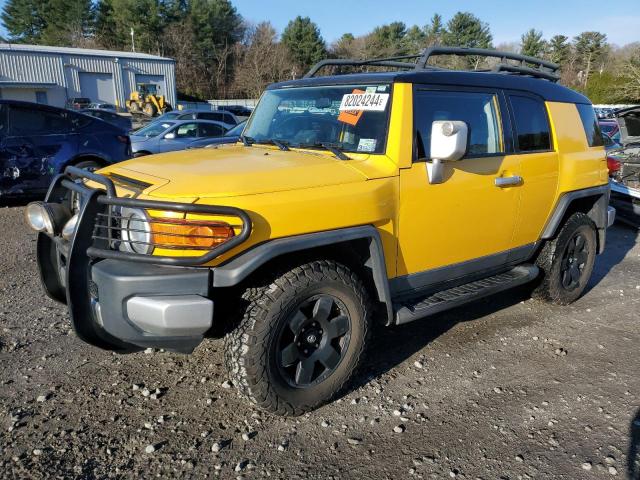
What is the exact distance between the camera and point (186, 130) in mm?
12297

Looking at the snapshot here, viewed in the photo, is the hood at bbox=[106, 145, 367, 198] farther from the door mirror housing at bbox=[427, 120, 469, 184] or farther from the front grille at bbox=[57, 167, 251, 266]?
the door mirror housing at bbox=[427, 120, 469, 184]

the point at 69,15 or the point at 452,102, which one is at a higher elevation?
the point at 69,15

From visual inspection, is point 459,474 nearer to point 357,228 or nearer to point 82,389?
point 357,228

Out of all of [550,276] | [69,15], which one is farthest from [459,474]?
[69,15]

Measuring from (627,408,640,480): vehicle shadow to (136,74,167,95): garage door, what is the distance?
48.5m

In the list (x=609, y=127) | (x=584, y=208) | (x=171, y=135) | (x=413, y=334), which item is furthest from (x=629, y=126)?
(x=171, y=135)

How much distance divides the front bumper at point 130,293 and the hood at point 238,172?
0.89 ft

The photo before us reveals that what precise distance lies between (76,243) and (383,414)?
78.4 inches

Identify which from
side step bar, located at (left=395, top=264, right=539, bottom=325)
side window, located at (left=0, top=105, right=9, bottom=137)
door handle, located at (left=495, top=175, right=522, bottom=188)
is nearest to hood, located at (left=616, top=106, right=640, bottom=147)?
side step bar, located at (left=395, top=264, right=539, bottom=325)

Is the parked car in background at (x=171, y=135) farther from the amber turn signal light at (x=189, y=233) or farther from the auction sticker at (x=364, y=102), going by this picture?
the amber turn signal light at (x=189, y=233)

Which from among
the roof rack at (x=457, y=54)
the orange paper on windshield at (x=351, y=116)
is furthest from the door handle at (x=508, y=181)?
the orange paper on windshield at (x=351, y=116)

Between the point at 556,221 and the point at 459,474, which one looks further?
the point at 556,221

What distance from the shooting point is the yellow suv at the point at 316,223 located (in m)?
2.49

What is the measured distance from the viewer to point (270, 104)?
4.12 m
